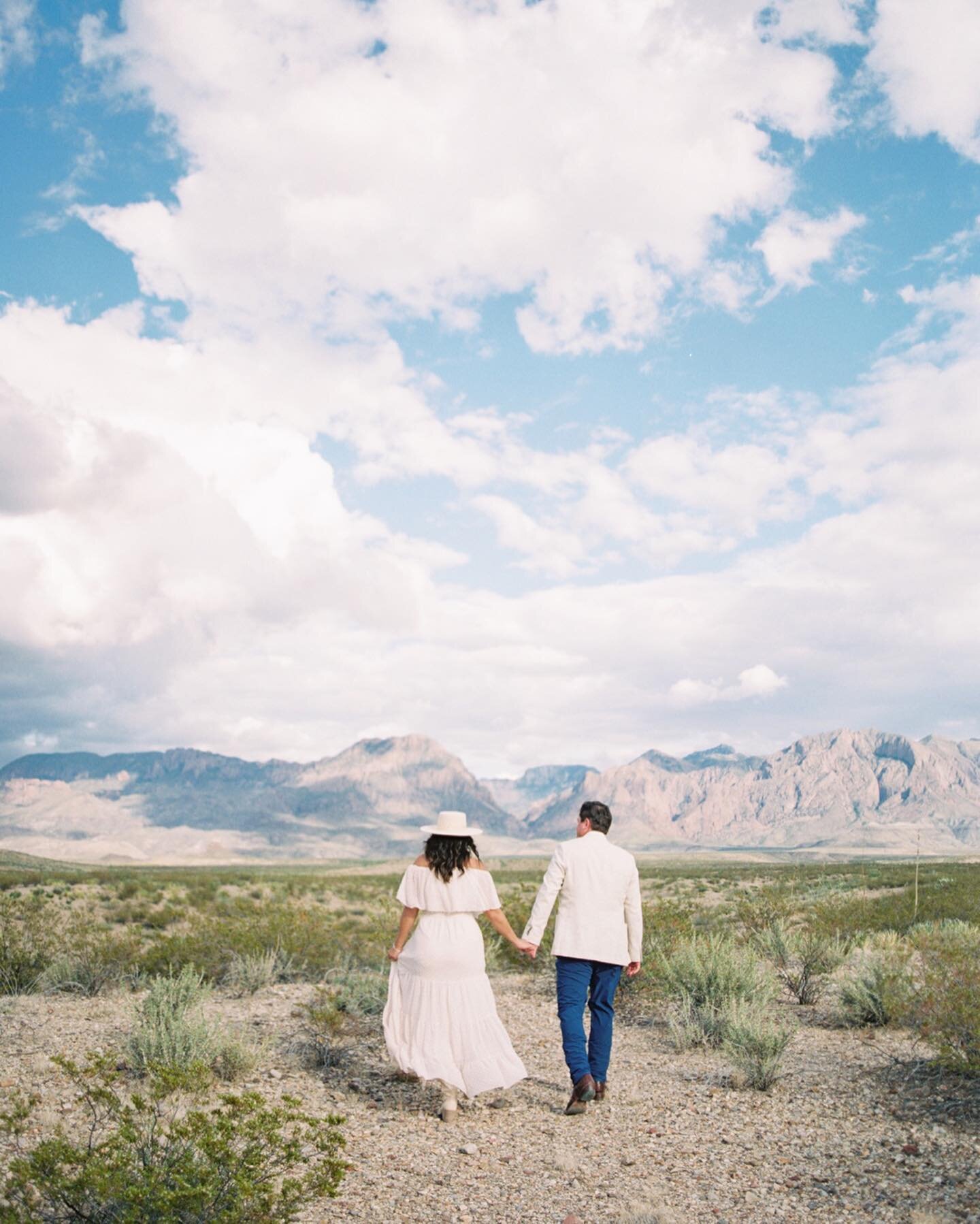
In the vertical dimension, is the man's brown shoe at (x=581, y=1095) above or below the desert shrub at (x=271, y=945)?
above

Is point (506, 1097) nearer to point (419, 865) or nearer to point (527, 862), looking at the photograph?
point (419, 865)

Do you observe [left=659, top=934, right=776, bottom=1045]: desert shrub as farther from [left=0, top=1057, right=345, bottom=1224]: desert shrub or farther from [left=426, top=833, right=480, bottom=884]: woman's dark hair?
[left=0, top=1057, right=345, bottom=1224]: desert shrub

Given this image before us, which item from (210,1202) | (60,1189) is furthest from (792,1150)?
(60,1189)

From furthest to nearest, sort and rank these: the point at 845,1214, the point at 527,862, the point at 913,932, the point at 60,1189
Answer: the point at 527,862 < the point at 913,932 < the point at 845,1214 < the point at 60,1189

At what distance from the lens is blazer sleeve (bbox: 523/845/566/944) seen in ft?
23.5

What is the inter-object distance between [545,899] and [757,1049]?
7.83ft

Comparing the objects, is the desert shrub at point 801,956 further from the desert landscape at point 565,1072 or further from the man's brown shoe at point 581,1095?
the man's brown shoe at point 581,1095

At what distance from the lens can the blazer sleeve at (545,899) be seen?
7.15 meters

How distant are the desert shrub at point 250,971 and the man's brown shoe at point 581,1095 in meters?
6.45

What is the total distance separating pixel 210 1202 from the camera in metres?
4.05

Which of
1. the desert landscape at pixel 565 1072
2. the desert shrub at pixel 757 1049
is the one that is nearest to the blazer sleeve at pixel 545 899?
the desert landscape at pixel 565 1072

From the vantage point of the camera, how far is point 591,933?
24.0 feet

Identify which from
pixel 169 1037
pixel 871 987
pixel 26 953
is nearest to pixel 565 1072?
pixel 169 1037

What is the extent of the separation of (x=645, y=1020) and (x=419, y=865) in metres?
5.55
